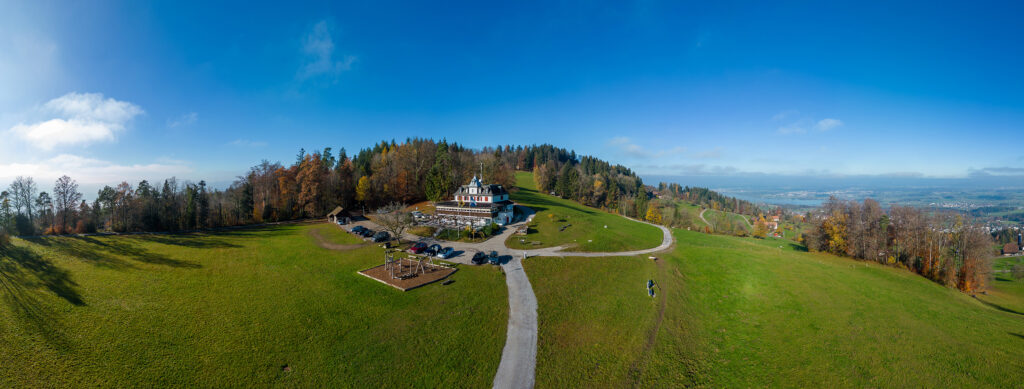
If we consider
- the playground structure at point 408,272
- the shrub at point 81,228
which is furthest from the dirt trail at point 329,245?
the shrub at point 81,228

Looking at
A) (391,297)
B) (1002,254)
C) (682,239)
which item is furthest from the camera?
(1002,254)

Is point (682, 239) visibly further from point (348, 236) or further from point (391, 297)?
point (348, 236)

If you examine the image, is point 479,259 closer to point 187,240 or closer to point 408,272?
point 408,272

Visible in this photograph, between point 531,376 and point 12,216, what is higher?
point 12,216

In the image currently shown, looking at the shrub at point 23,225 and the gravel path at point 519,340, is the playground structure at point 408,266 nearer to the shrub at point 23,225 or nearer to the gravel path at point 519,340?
the gravel path at point 519,340

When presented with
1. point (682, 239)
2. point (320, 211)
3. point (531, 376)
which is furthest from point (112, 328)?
point (682, 239)

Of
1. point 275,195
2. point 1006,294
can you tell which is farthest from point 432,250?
point 1006,294

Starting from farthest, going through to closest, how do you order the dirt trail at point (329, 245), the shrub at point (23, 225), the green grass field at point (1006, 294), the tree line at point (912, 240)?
the shrub at point (23, 225) < the tree line at point (912, 240) < the dirt trail at point (329, 245) < the green grass field at point (1006, 294)
